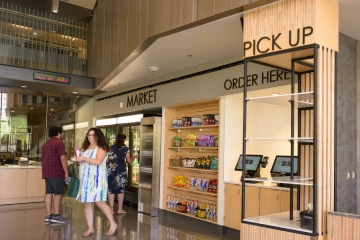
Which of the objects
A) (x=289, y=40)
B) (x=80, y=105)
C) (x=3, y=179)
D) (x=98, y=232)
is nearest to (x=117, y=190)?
(x=98, y=232)

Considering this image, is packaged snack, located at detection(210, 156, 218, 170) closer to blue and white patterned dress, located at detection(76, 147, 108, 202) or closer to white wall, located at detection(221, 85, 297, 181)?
white wall, located at detection(221, 85, 297, 181)

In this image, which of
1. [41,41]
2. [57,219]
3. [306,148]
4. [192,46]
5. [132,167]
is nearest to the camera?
[306,148]

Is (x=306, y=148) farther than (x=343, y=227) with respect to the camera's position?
Yes

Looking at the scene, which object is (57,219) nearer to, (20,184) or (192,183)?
(192,183)

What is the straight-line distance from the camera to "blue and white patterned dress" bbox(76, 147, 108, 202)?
531 centimetres

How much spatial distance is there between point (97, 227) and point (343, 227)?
4.20 m

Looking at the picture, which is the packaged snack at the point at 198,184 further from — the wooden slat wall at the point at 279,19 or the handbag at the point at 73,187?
the wooden slat wall at the point at 279,19

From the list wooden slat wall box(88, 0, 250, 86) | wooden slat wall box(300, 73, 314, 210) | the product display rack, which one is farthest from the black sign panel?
wooden slat wall box(300, 73, 314, 210)

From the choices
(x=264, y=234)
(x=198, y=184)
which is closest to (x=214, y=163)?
(x=198, y=184)

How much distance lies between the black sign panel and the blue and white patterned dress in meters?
4.34

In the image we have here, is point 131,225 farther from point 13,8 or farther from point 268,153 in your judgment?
point 13,8

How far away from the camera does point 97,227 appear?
20.3 feet

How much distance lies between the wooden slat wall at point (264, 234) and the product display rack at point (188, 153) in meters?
2.76

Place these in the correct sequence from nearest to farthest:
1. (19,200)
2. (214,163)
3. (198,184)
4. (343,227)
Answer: (343,227)
(214,163)
(198,184)
(19,200)
